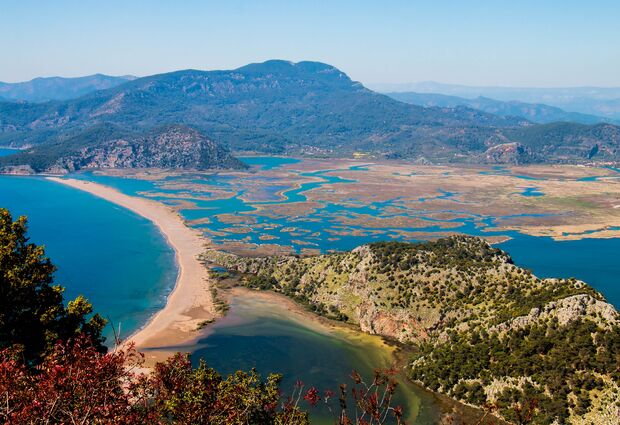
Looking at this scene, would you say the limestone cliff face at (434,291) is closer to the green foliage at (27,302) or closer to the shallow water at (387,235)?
the shallow water at (387,235)

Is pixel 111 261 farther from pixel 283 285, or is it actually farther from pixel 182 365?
pixel 182 365

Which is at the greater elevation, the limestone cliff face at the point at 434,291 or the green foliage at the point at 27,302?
the green foliage at the point at 27,302

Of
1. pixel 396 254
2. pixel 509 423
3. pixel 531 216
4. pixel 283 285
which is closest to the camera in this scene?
pixel 509 423

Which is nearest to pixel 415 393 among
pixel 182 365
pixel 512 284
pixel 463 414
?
pixel 463 414

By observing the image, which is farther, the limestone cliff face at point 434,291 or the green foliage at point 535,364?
the limestone cliff face at point 434,291

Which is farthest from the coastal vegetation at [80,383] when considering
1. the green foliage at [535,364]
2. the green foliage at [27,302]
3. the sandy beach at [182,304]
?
the sandy beach at [182,304]

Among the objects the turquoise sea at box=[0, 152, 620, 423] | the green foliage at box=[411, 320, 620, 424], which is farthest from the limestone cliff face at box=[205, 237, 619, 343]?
the turquoise sea at box=[0, 152, 620, 423]

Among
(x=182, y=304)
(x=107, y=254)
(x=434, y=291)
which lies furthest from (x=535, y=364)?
(x=107, y=254)

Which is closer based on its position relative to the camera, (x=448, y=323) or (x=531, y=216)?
(x=448, y=323)
